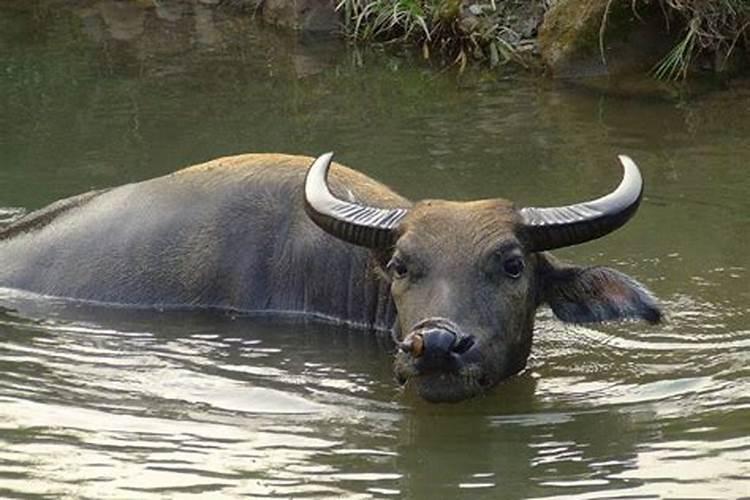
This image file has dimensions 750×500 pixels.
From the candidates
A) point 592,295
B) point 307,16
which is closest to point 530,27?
point 307,16

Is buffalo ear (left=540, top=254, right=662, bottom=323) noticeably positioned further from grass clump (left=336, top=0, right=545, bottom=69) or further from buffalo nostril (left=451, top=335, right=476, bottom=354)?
grass clump (left=336, top=0, right=545, bottom=69)

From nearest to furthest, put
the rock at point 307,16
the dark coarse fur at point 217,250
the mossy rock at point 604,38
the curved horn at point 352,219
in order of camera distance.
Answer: the curved horn at point 352,219
the dark coarse fur at point 217,250
the mossy rock at point 604,38
the rock at point 307,16

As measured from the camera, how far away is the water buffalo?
6902 millimetres

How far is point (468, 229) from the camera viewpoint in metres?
7.16

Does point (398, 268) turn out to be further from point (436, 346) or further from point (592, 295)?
point (592, 295)

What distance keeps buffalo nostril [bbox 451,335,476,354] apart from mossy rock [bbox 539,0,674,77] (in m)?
7.31

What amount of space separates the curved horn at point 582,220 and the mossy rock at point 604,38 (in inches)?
256

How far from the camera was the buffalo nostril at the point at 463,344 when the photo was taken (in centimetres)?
653

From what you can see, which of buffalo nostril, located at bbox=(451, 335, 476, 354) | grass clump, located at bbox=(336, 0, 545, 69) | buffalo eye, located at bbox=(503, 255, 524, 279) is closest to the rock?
grass clump, located at bbox=(336, 0, 545, 69)

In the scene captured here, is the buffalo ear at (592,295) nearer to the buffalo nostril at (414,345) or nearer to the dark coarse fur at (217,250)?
the dark coarse fur at (217,250)

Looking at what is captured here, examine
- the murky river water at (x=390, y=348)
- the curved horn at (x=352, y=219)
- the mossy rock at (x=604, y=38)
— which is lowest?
the murky river water at (x=390, y=348)

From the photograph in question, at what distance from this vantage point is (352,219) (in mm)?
7387

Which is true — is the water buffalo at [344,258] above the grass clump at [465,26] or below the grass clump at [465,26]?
below

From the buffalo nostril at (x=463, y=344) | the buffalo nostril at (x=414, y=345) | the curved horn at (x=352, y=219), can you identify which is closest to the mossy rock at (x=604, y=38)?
the curved horn at (x=352, y=219)
